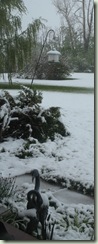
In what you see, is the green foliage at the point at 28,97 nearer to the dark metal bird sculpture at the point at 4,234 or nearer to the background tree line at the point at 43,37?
the background tree line at the point at 43,37

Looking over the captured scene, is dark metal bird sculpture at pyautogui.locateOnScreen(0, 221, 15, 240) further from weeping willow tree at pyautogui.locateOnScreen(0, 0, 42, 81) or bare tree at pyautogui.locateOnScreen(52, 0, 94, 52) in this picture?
bare tree at pyautogui.locateOnScreen(52, 0, 94, 52)

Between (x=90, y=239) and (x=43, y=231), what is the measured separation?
248mm

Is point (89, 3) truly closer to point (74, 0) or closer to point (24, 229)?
point (74, 0)

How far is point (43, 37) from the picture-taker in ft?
5.87

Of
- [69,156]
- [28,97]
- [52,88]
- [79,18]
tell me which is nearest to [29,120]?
[28,97]

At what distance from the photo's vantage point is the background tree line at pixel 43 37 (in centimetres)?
169

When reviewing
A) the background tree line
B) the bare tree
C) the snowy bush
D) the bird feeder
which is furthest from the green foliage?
the bare tree

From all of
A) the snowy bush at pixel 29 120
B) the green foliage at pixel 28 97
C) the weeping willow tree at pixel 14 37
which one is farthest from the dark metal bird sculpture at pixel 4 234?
the weeping willow tree at pixel 14 37

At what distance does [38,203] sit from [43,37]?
3.13ft

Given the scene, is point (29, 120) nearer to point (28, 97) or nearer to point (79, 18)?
point (28, 97)

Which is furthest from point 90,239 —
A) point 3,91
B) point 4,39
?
point 4,39

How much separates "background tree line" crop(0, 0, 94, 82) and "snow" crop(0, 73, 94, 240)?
92mm

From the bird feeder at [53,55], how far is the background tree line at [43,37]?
25 millimetres

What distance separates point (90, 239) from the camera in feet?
5.09
